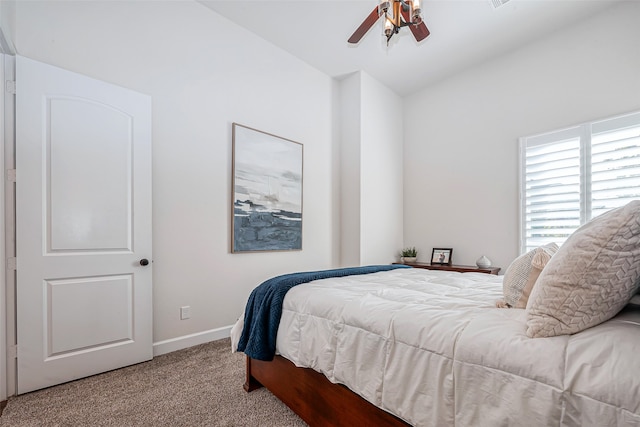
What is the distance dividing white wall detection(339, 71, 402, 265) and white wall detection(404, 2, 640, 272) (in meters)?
0.36

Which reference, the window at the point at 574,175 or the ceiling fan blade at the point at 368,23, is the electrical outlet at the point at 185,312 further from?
the window at the point at 574,175

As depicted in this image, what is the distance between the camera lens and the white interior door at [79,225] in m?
2.07

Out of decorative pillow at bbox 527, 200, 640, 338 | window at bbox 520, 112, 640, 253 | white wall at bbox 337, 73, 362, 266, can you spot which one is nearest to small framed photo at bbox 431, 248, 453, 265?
window at bbox 520, 112, 640, 253

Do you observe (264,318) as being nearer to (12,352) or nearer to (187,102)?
(12,352)

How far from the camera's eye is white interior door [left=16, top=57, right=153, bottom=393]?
6.81 ft

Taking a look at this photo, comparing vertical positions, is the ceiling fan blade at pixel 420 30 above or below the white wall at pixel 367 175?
above

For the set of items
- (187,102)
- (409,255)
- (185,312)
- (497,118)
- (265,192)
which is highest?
(497,118)

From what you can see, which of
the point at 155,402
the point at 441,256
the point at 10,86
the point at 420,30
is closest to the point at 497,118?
the point at 441,256

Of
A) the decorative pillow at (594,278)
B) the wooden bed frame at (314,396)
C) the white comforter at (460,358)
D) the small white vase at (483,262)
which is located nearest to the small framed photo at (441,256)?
the small white vase at (483,262)

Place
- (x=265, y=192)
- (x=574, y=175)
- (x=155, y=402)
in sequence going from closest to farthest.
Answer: (x=155, y=402) → (x=574, y=175) → (x=265, y=192)

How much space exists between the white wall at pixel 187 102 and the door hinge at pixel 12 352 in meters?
0.85

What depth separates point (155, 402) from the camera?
1904mm

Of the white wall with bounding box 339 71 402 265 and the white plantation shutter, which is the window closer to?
the white plantation shutter

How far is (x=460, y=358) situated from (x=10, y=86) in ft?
9.66
